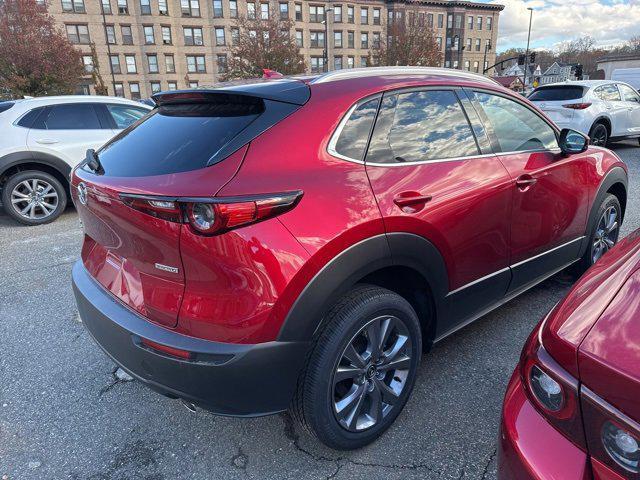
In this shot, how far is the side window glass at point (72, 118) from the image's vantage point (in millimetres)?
6457

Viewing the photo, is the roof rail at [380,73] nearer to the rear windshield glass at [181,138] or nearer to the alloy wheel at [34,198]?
the rear windshield glass at [181,138]

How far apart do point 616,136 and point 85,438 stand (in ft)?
40.2

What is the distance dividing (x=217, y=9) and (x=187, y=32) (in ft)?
12.7

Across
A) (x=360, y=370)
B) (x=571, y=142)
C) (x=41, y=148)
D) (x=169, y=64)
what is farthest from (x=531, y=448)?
(x=169, y=64)

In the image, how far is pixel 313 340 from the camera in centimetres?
191

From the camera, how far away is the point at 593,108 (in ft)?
32.8

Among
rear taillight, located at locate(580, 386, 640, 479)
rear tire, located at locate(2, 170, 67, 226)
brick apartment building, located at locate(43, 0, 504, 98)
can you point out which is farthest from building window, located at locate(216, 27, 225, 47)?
rear taillight, located at locate(580, 386, 640, 479)

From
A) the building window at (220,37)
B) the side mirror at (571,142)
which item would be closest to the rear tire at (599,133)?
the side mirror at (571,142)

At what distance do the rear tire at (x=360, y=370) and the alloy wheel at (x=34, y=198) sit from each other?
5.88 m

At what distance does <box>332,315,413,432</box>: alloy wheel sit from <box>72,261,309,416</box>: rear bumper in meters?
0.27

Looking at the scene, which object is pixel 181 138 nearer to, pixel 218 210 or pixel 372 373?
pixel 218 210

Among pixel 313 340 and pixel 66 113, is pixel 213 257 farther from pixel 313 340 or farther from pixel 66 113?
pixel 66 113

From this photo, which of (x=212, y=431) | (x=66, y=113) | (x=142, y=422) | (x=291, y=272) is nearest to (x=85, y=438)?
(x=142, y=422)

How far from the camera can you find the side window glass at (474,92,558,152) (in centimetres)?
280
